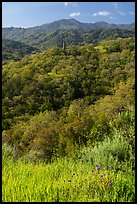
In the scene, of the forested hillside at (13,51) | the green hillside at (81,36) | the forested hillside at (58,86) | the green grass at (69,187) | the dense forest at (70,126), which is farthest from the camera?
the green hillside at (81,36)

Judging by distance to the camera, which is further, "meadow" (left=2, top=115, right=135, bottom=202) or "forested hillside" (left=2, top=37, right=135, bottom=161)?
"forested hillside" (left=2, top=37, right=135, bottom=161)

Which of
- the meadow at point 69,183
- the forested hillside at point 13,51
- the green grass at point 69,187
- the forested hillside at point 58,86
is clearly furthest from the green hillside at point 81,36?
the green grass at point 69,187

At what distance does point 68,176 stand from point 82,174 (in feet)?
0.33

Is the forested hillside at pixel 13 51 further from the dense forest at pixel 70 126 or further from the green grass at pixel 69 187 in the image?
the green grass at pixel 69 187

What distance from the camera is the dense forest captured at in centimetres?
226

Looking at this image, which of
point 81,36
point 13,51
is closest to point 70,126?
point 13,51

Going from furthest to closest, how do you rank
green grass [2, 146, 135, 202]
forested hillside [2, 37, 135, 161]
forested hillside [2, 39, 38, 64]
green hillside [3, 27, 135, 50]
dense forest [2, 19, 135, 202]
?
green hillside [3, 27, 135, 50], forested hillside [2, 39, 38, 64], forested hillside [2, 37, 135, 161], dense forest [2, 19, 135, 202], green grass [2, 146, 135, 202]

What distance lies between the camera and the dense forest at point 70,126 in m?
2.26

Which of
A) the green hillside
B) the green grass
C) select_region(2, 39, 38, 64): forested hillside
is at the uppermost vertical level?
the green hillside

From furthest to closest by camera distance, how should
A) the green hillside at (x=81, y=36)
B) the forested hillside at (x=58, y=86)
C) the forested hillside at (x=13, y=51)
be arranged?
the green hillside at (x=81, y=36) < the forested hillside at (x=13, y=51) < the forested hillside at (x=58, y=86)

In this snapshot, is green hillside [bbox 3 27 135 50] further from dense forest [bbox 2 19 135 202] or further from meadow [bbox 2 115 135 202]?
meadow [bbox 2 115 135 202]

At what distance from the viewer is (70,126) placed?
27.5 ft

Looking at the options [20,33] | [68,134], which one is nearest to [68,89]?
[68,134]

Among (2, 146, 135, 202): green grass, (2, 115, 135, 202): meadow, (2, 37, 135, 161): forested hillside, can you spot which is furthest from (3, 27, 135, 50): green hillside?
(2, 146, 135, 202): green grass
